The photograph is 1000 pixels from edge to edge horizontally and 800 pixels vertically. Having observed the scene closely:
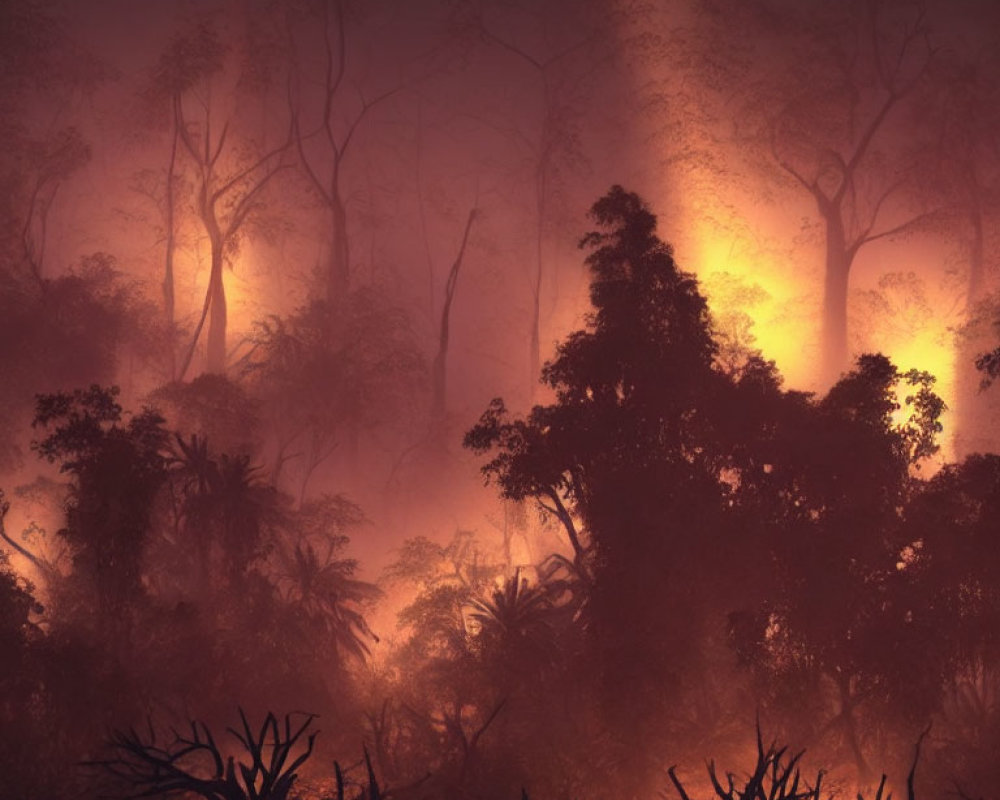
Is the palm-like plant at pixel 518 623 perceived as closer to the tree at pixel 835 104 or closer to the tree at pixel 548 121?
the tree at pixel 835 104

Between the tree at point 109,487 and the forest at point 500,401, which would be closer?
the forest at point 500,401

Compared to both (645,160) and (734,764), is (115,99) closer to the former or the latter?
(645,160)

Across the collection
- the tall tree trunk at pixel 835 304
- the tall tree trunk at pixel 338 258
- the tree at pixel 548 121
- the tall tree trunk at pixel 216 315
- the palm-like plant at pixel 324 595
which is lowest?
the palm-like plant at pixel 324 595

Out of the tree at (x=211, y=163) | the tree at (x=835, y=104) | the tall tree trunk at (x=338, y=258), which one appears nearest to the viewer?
the tree at (x=211, y=163)

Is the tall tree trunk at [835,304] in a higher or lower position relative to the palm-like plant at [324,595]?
higher

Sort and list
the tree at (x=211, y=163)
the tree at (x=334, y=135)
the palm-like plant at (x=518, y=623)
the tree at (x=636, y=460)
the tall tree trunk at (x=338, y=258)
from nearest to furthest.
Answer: the tree at (x=636, y=460) → the palm-like plant at (x=518, y=623) → the tree at (x=211, y=163) → the tall tree trunk at (x=338, y=258) → the tree at (x=334, y=135)

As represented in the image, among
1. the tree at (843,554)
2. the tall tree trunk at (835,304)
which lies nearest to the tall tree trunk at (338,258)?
the tall tree trunk at (835,304)

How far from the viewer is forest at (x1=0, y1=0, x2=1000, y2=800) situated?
14.3m

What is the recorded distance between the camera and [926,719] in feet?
46.6

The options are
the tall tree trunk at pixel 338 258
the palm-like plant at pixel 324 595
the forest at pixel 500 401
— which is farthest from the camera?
the tall tree trunk at pixel 338 258

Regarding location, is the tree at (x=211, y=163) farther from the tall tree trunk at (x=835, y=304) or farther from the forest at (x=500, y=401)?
the tall tree trunk at (x=835, y=304)

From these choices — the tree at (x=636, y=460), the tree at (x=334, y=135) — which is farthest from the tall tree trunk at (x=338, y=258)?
the tree at (x=636, y=460)

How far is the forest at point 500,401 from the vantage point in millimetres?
14258

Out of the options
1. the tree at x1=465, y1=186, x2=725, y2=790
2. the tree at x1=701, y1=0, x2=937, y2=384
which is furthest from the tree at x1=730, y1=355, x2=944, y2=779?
the tree at x1=701, y1=0, x2=937, y2=384
